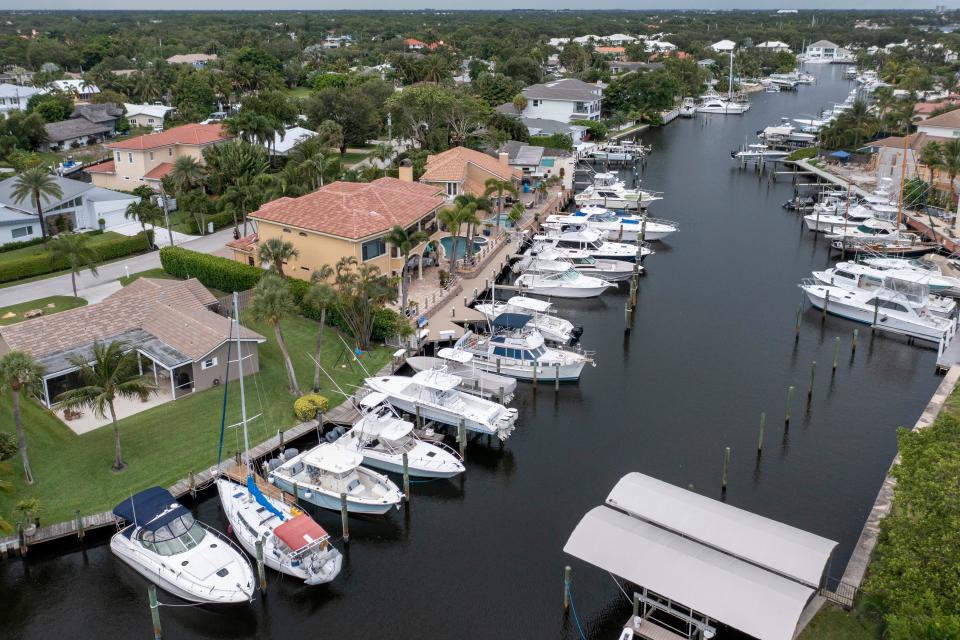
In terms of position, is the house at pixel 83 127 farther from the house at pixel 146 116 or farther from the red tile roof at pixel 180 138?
the red tile roof at pixel 180 138

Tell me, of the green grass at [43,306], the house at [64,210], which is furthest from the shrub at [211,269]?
the house at [64,210]

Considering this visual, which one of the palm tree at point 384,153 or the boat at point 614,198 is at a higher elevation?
the palm tree at point 384,153

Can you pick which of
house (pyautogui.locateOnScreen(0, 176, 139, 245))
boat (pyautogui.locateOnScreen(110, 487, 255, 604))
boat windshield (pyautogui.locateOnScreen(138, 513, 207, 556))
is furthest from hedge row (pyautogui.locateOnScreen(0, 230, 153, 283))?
boat windshield (pyautogui.locateOnScreen(138, 513, 207, 556))

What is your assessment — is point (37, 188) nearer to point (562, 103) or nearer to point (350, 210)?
point (350, 210)

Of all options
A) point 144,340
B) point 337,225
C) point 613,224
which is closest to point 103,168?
point 337,225

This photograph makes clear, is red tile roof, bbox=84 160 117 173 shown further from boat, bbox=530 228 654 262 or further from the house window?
boat, bbox=530 228 654 262

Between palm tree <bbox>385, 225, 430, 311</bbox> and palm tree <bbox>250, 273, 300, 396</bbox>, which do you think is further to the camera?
palm tree <bbox>385, 225, 430, 311</bbox>
